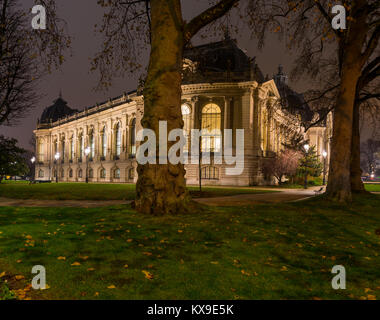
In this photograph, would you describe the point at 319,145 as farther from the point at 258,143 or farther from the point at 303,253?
the point at 303,253

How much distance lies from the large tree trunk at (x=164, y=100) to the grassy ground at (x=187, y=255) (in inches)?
29.5

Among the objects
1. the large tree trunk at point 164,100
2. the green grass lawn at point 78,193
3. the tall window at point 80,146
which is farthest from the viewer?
the tall window at point 80,146

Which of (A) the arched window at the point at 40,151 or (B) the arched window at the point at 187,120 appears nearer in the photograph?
(B) the arched window at the point at 187,120

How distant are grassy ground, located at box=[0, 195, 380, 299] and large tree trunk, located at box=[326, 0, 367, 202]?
5.54 metres

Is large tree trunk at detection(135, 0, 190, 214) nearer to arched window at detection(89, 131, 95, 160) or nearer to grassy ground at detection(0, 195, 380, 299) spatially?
grassy ground at detection(0, 195, 380, 299)

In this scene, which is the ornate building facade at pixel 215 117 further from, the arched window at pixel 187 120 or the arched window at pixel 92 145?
the arched window at pixel 92 145

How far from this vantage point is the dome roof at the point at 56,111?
95.8 m

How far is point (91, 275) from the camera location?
14.1 feet

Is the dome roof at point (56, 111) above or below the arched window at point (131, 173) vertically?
above

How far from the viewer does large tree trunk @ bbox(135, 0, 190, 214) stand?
8.75 meters

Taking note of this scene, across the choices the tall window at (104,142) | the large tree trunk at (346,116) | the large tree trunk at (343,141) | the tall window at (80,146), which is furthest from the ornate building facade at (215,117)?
the large tree trunk at (343,141)

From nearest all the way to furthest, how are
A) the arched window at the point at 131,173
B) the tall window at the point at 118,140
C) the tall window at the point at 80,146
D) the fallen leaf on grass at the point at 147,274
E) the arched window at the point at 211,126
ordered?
the fallen leaf on grass at the point at 147,274, the arched window at the point at 211,126, the arched window at the point at 131,173, the tall window at the point at 118,140, the tall window at the point at 80,146
